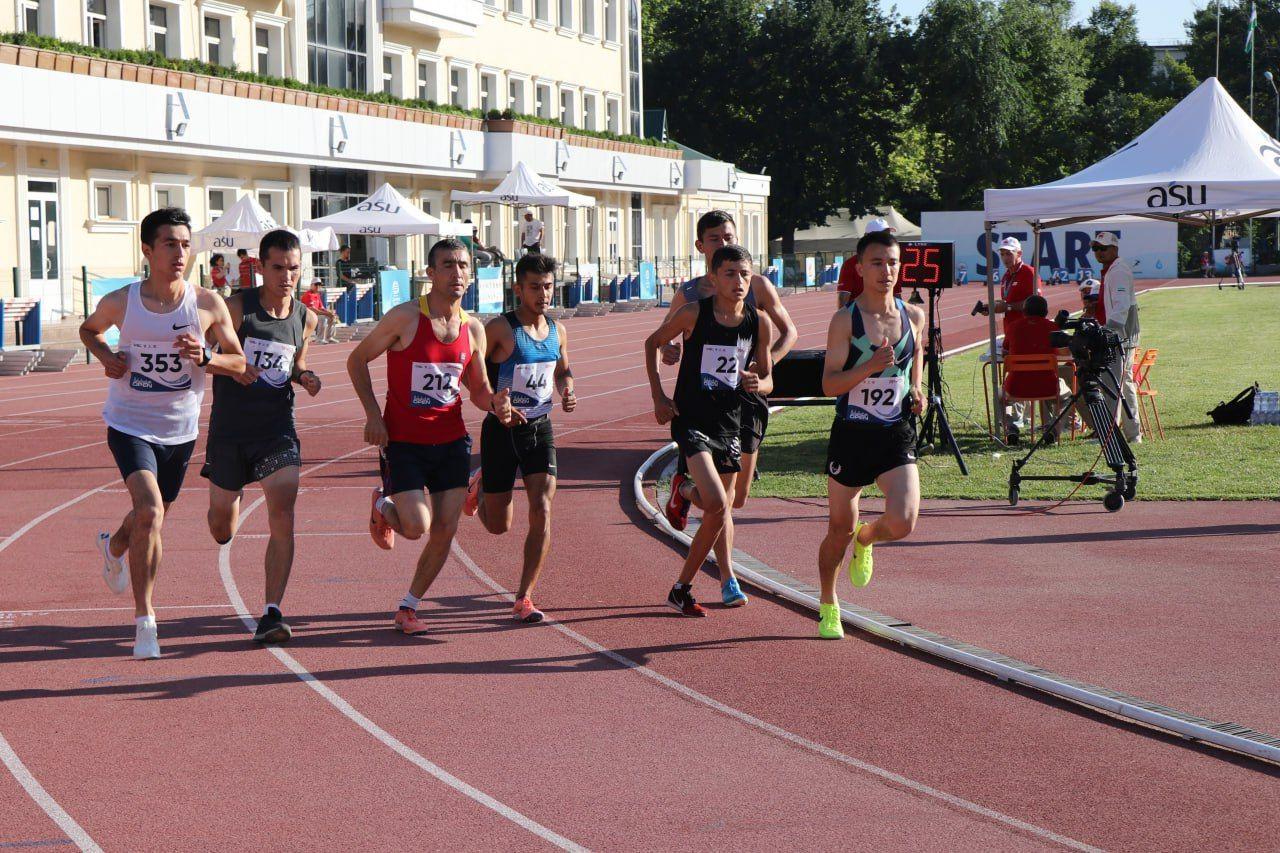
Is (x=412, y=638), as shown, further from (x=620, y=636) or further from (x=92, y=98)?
(x=92, y=98)

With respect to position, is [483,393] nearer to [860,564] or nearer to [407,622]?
[407,622]

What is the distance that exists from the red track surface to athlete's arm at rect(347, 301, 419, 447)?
1.08 m

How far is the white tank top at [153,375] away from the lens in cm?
765

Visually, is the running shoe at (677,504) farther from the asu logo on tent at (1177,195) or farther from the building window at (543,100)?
the building window at (543,100)

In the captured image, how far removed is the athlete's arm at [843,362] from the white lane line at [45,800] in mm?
3875

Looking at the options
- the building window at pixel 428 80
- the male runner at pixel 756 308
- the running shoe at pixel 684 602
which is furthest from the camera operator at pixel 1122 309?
the building window at pixel 428 80

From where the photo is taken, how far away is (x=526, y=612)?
28.3ft

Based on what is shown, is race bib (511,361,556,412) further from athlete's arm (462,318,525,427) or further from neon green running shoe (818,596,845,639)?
neon green running shoe (818,596,845,639)

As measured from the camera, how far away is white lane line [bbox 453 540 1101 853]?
212 inches

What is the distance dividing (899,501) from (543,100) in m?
52.2

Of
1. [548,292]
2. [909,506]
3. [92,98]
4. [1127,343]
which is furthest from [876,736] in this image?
[92,98]

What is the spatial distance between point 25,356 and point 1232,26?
83.3m

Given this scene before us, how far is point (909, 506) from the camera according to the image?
25.9 ft

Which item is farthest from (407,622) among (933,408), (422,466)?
(933,408)
